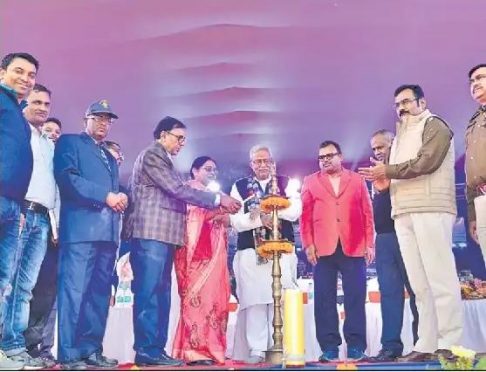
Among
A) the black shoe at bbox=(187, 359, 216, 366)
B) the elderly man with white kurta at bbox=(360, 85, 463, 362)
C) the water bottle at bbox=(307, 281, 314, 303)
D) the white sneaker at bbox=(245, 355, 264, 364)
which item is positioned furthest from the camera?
the water bottle at bbox=(307, 281, 314, 303)

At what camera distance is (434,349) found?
3219 mm

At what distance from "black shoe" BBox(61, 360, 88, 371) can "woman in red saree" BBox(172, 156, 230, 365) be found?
53 centimetres

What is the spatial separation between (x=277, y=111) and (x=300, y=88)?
0.21m

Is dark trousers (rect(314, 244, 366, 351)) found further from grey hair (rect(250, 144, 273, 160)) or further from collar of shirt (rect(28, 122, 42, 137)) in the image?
collar of shirt (rect(28, 122, 42, 137))

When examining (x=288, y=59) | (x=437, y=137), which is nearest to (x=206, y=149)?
(x=288, y=59)

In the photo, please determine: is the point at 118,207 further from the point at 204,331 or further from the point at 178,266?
the point at 204,331

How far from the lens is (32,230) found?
326cm

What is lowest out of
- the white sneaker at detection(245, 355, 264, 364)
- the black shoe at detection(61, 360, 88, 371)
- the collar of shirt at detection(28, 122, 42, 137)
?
the black shoe at detection(61, 360, 88, 371)

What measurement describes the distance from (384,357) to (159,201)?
1.49 metres

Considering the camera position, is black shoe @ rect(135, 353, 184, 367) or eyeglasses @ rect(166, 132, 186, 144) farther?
eyeglasses @ rect(166, 132, 186, 144)

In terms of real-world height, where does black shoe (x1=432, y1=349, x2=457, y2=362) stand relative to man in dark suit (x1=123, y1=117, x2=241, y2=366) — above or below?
below

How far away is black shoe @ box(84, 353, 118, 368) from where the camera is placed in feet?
10.6

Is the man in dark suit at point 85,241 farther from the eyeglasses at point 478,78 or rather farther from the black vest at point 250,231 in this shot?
the eyeglasses at point 478,78

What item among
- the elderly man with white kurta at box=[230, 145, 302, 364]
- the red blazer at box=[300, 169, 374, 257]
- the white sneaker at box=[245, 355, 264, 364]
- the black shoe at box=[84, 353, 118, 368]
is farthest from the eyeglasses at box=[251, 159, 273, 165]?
the black shoe at box=[84, 353, 118, 368]
